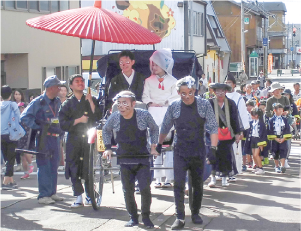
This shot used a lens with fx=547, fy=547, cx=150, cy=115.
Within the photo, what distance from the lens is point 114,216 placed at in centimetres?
725

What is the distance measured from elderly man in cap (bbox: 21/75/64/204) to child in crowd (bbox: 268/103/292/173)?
206 inches

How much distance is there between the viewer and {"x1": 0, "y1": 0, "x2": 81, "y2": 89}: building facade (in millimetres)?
18172

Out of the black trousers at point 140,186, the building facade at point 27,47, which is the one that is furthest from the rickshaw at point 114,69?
the building facade at point 27,47

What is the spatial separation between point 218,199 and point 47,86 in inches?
123

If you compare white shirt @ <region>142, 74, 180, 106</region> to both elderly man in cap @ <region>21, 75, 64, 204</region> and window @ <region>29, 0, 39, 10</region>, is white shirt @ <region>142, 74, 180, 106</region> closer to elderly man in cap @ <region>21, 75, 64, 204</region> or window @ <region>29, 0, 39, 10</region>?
elderly man in cap @ <region>21, 75, 64, 204</region>

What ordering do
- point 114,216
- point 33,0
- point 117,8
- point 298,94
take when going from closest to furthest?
1. point 114,216
2. point 298,94
3. point 33,0
4. point 117,8

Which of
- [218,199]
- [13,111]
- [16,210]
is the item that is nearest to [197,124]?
[218,199]

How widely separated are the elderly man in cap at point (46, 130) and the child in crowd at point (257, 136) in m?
4.93

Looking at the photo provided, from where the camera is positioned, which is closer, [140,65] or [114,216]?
[114,216]

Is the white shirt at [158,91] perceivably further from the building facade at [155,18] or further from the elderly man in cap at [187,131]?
the building facade at [155,18]

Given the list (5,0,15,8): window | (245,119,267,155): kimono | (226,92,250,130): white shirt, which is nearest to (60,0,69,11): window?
(5,0,15,8): window

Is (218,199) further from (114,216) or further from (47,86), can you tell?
(47,86)

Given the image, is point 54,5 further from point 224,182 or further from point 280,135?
point 224,182

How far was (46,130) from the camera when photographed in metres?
8.00
